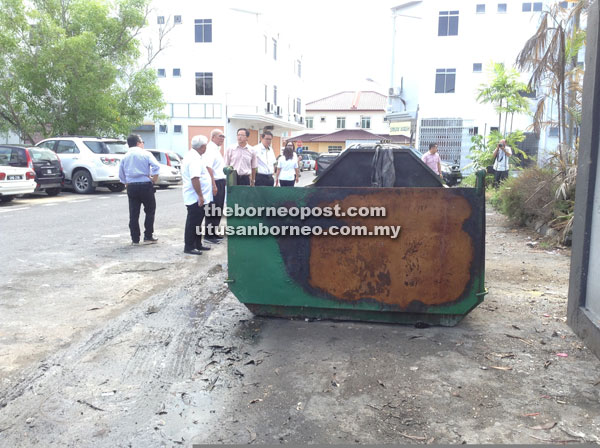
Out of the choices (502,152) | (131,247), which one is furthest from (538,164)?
(131,247)

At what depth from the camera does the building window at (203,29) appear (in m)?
32.8

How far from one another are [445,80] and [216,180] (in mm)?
23247

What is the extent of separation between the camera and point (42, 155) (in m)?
15.3

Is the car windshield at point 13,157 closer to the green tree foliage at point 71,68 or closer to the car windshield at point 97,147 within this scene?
the car windshield at point 97,147

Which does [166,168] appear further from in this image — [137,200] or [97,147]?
[137,200]

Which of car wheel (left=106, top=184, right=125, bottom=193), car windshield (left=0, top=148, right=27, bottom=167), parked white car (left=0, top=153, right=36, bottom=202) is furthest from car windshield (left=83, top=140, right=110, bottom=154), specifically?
parked white car (left=0, top=153, right=36, bottom=202)

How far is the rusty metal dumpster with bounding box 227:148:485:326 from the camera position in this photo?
4156 millimetres

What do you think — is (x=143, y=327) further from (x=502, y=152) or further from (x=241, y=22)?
(x=241, y=22)

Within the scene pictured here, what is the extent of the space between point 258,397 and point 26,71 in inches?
780

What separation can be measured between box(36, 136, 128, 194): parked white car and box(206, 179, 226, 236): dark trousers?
909cm

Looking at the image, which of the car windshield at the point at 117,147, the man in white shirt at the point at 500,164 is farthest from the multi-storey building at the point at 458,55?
the car windshield at the point at 117,147

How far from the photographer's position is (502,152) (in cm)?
1377

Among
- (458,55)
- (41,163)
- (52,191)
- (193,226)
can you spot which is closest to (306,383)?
(193,226)

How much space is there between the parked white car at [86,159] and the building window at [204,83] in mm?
17290
